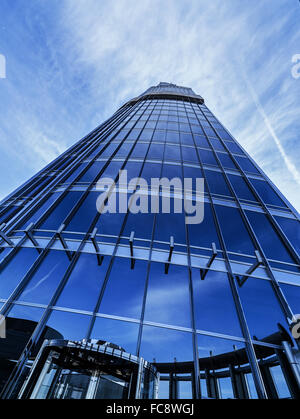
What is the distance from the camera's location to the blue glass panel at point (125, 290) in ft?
21.3

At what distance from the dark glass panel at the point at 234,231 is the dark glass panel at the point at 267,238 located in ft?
1.79

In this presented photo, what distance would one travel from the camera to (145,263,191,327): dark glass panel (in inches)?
250

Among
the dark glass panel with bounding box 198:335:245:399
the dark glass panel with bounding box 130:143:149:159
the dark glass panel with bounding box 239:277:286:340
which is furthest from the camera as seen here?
the dark glass panel with bounding box 130:143:149:159

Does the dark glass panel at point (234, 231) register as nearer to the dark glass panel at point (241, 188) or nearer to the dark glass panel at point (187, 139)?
the dark glass panel at point (241, 188)

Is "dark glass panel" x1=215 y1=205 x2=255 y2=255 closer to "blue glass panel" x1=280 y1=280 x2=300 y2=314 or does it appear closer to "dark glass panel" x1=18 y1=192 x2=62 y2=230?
"blue glass panel" x1=280 y1=280 x2=300 y2=314

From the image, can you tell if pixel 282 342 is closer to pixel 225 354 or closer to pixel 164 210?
pixel 225 354

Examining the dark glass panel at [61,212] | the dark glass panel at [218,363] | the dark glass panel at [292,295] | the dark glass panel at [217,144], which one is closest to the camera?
the dark glass panel at [218,363]

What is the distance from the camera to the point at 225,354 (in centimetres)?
565

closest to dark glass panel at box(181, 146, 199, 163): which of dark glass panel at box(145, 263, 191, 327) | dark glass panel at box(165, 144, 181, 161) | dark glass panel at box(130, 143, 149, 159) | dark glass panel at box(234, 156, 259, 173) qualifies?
dark glass panel at box(165, 144, 181, 161)

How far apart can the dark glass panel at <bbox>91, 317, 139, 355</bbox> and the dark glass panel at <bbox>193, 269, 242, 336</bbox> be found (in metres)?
2.01

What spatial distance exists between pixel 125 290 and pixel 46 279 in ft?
→ 9.55

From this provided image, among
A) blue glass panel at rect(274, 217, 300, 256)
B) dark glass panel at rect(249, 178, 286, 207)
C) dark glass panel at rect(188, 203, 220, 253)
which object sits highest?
dark glass panel at rect(249, 178, 286, 207)

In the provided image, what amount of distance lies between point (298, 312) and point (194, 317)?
342 cm

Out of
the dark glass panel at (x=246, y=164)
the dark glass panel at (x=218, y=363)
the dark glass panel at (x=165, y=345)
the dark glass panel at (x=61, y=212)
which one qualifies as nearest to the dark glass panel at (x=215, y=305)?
the dark glass panel at (x=218, y=363)
